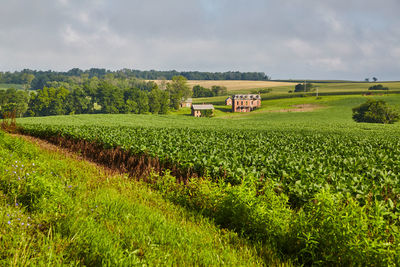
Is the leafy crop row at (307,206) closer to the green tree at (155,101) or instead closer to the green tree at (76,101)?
the green tree at (155,101)

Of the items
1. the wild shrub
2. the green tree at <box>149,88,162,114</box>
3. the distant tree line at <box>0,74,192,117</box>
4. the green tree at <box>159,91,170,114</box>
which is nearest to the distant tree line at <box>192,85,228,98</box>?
the distant tree line at <box>0,74,192,117</box>

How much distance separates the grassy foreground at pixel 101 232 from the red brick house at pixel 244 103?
100583mm

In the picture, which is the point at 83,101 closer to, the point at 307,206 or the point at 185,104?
the point at 185,104

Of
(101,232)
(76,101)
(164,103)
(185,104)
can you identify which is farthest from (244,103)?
(101,232)

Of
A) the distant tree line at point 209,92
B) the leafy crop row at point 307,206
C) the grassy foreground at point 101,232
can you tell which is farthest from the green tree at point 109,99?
the grassy foreground at point 101,232

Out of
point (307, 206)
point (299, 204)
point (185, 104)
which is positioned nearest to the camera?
point (307, 206)

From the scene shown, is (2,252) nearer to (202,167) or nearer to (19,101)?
(202,167)

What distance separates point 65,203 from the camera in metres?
5.13

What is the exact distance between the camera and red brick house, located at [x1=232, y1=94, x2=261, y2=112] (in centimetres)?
10460

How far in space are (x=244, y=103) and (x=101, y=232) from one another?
10509 centimetres

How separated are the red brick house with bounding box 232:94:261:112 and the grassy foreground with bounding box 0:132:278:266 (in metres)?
101

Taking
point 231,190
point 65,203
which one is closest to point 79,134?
point 65,203

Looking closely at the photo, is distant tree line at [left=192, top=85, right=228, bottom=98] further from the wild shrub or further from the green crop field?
the wild shrub

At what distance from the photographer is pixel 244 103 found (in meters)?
106
